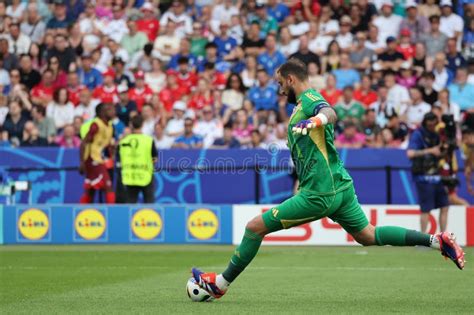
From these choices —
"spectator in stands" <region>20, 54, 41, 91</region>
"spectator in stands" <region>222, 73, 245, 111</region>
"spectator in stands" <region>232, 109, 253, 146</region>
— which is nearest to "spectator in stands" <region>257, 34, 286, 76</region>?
"spectator in stands" <region>222, 73, 245, 111</region>

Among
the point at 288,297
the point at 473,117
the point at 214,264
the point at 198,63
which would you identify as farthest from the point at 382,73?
the point at 288,297

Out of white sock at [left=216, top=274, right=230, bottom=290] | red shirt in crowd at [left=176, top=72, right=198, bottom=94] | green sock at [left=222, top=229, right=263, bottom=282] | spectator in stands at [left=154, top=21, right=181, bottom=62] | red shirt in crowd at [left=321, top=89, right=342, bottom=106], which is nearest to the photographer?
green sock at [left=222, top=229, right=263, bottom=282]

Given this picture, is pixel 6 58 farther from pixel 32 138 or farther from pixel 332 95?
pixel 332 95

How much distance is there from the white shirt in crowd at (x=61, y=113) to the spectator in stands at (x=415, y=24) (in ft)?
24.1

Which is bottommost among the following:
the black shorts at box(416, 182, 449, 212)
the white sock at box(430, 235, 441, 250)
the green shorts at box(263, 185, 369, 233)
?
the black shorts at box(416, 182, 449, 212)

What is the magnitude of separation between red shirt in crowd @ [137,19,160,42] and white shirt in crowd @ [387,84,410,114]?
589 centimetres

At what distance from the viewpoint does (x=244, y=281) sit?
11.7 metres

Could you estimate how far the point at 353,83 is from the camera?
71.3 ft

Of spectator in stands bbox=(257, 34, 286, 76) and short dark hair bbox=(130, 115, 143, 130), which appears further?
spectator in stands bbox=(257, 34, 286, 76)

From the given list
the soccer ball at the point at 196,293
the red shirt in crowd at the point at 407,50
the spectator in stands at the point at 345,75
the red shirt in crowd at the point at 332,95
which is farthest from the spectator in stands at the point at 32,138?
the soccer ball at the point at 196,293

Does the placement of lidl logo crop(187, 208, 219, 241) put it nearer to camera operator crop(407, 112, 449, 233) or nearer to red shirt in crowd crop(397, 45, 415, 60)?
camera operator crop(407, 112, 449, 233)

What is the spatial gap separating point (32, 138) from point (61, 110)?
1.11m

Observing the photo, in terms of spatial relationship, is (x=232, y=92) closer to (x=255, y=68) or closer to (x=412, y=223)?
(x=255, y=68)

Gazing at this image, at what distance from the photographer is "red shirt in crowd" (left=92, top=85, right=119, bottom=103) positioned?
22.4 metres
